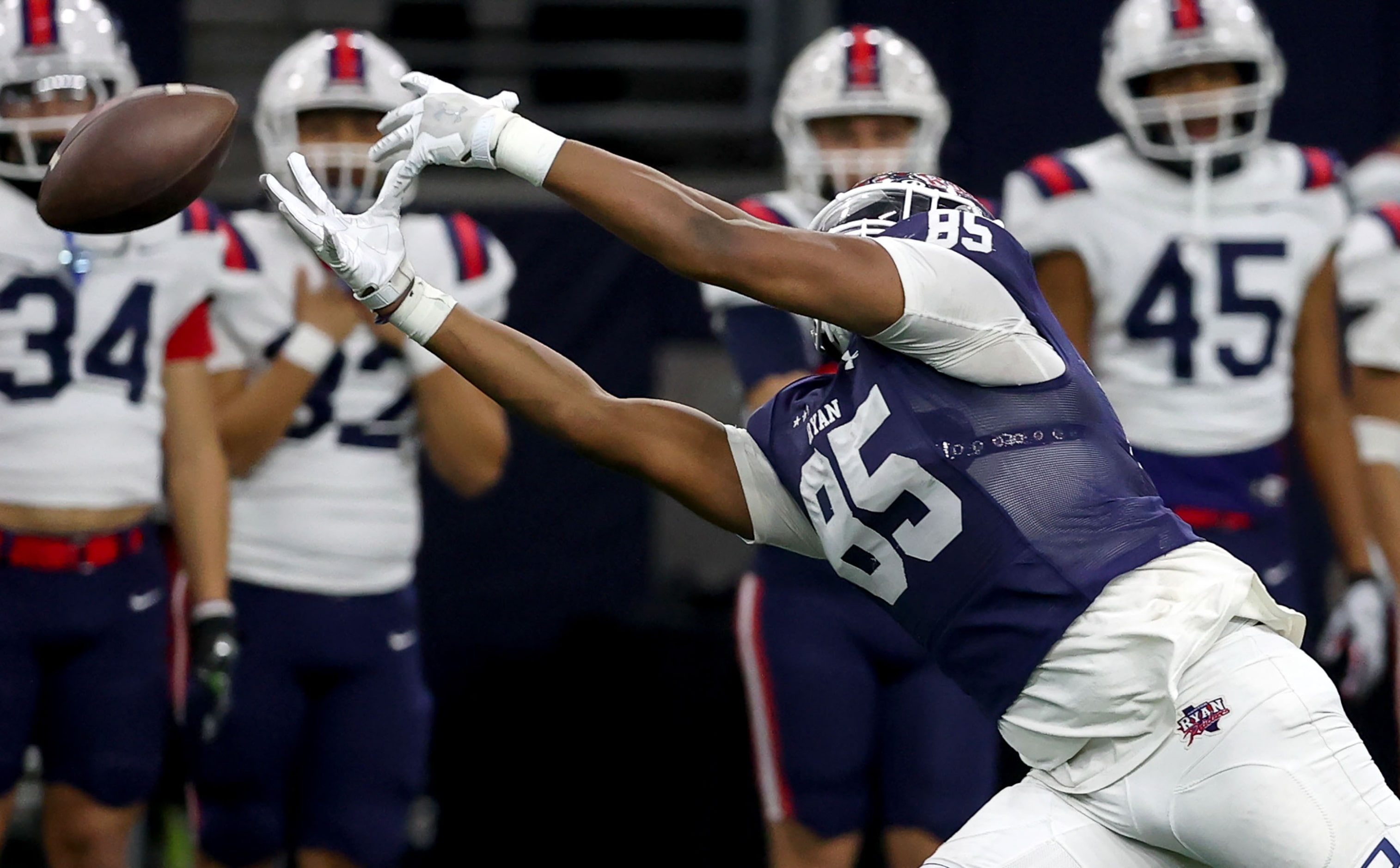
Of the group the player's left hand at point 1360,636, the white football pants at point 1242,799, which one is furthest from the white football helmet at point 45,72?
the player's left hand at point 1360,636

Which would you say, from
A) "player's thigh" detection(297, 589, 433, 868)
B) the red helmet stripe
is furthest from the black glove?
the red helmet stripe

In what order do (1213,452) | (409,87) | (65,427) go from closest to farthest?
(409,87), (65,427), (1213,452)

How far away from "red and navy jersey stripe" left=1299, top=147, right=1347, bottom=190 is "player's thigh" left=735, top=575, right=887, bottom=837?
118 cm

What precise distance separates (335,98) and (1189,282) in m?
1.59

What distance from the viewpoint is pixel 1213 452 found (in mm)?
3625

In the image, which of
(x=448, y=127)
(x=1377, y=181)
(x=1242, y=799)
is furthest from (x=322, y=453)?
(x=1377, y=181)

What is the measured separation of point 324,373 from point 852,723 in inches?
43.9

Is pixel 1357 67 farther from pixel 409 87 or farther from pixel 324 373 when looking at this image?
pixel 409 87

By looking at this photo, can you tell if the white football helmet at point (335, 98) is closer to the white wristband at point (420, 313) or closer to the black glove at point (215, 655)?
the black glove at point (215, 655)

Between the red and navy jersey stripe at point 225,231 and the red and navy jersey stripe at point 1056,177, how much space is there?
4.76 ft

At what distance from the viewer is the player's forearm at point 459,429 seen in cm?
352

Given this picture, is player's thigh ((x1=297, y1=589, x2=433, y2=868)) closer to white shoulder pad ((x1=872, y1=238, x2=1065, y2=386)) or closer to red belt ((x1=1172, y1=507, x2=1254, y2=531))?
red belt ((x1=1172, y1=507, x2=1254, y2=531))

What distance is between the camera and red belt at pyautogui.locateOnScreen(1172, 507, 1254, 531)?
3.61 m

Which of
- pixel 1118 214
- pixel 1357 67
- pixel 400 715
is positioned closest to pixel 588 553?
pixel 400 715
